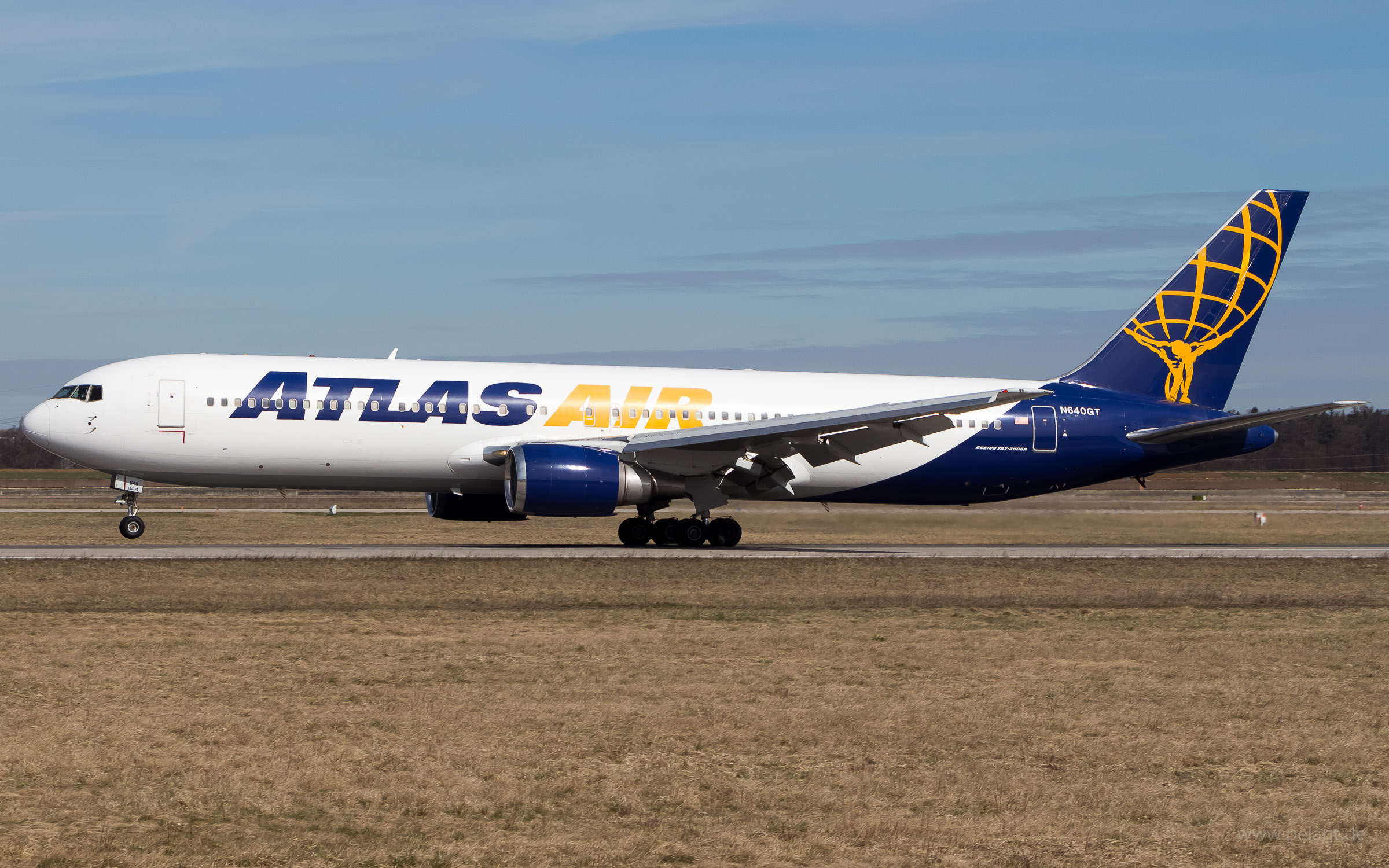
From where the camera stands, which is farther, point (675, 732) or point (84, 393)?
point (84, 393)

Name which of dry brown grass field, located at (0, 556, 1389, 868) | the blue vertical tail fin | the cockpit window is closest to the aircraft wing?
the blue vertical tail fin

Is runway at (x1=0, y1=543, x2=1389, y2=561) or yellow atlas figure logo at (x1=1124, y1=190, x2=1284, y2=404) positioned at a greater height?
yellow atlas figure logo at (x1=1124, y1=190, x2=1284, y2=404)

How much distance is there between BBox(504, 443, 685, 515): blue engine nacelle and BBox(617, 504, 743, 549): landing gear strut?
7.34ft

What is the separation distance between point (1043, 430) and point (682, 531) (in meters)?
9.13

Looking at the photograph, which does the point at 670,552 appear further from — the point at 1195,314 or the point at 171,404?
the point at 1195,314

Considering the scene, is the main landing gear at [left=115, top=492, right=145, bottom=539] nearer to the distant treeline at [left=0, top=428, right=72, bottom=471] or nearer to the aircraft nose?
the aircraft nose

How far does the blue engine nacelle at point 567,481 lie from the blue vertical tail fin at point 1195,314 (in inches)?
495

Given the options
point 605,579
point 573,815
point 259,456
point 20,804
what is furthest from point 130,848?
point 259,456

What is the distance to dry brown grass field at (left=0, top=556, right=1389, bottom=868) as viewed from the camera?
6973 millimetres

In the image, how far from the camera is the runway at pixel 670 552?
79.7 ft

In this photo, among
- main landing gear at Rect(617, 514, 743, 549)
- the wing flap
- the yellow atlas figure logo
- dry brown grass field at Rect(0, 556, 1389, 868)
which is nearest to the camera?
dry brown grass field at Rect(0, 556, 1389, 868)

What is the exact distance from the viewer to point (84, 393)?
2664cm

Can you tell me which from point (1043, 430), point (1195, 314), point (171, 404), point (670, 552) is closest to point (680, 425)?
point (670, 552)
